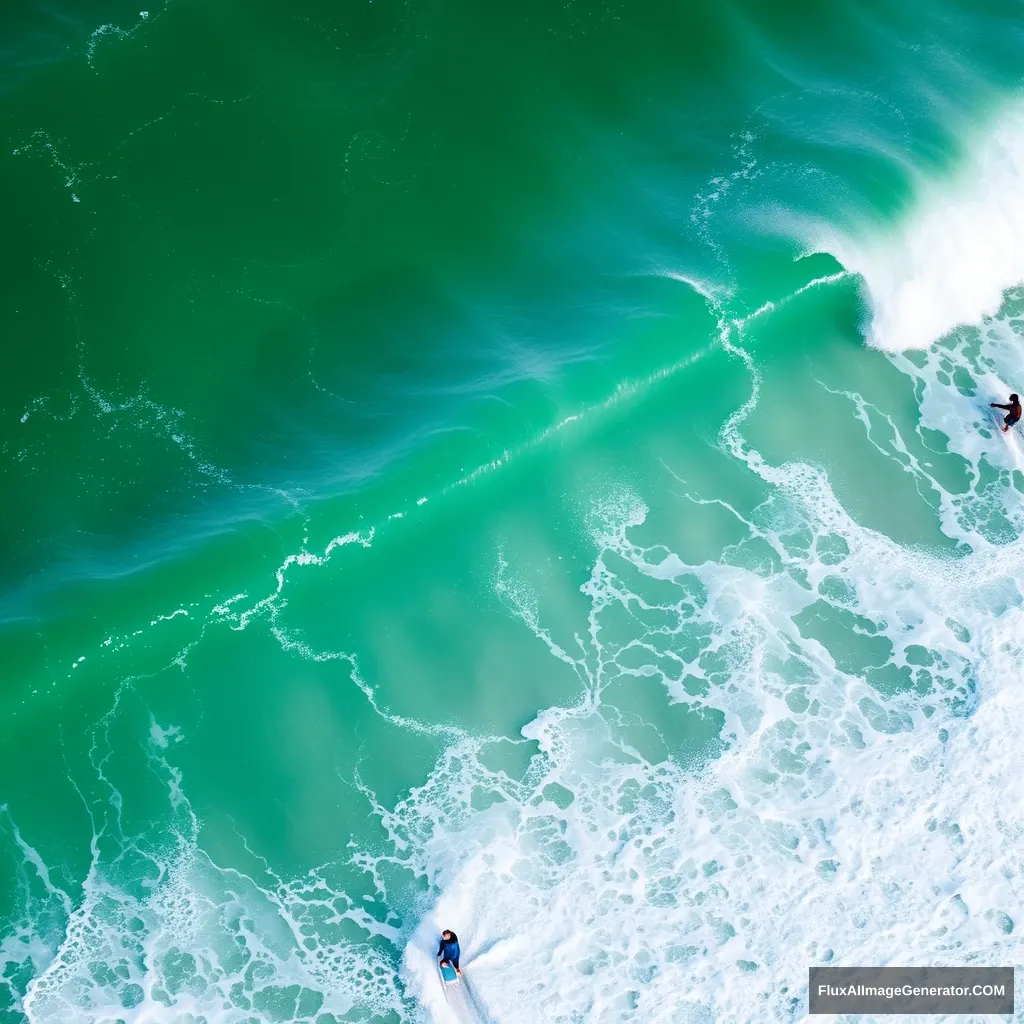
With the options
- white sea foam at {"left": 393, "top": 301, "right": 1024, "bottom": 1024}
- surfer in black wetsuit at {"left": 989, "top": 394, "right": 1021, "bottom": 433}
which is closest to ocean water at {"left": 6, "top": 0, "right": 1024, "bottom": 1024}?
white sea foam at {"left": 393, "top": 301, "right": 1024, "bottom": 1024}

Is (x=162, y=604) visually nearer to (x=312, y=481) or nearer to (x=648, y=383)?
(x=312, y=481)

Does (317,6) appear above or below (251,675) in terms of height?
above

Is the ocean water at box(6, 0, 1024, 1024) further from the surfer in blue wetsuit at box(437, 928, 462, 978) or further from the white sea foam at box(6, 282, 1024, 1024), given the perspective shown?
the surfer in blue wetsuit at box(437, 928, 462, 978)

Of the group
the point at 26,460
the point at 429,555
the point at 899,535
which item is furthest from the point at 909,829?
the point at 26,460

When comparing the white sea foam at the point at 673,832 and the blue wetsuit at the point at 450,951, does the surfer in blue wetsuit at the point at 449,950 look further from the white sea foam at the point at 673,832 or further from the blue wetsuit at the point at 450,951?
the white sea foam at the point at 673,832

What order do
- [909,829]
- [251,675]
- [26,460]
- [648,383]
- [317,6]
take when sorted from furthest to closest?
[317,6] → [648,383] → [26,460] → [251,675] → [909,829]

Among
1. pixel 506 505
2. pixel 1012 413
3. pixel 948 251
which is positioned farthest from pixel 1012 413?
pixel 506 505

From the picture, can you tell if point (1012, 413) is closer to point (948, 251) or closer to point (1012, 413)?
point (1012, 413)
